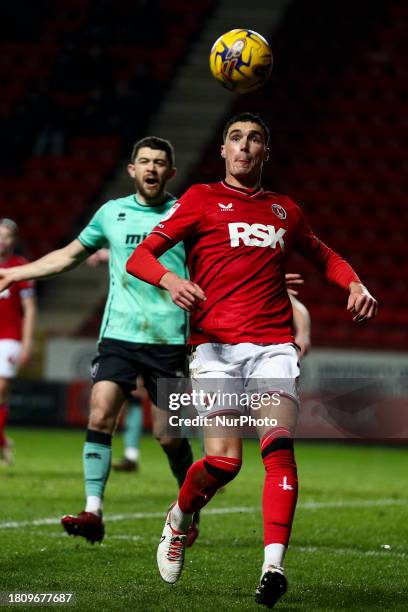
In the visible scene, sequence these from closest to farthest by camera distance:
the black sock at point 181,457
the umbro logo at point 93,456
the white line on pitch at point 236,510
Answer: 1. the umbro logo at point 93,456
2. the black sock at point 181,457
3. the white line on pitch at point 236,510

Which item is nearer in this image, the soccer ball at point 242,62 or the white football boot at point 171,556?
the white football boot at point 171,556

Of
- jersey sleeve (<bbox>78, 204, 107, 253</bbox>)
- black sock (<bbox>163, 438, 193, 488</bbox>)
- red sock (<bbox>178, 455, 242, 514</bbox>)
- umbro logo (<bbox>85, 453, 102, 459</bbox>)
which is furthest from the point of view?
black sock (<bbox>163, 438, 193, 488</bbox>)

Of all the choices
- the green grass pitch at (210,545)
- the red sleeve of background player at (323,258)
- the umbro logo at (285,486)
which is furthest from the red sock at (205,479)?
the red sleeve of background player at (323,258)

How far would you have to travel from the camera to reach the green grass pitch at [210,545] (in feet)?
16.0

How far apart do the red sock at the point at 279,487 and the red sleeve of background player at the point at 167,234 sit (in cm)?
87

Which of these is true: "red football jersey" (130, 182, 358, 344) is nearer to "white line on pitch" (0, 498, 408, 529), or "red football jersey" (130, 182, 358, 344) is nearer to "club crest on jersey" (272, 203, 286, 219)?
"club crest on jersey" (272, 203, 286, 219)

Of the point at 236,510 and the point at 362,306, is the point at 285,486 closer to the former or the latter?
the point at 362,306

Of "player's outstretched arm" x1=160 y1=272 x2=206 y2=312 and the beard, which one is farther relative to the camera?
the beard

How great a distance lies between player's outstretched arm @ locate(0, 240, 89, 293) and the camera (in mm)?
5871

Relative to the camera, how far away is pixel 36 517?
746 cm

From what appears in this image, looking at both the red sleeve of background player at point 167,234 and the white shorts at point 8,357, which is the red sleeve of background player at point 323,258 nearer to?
the red sleeve of background player at point 167,234

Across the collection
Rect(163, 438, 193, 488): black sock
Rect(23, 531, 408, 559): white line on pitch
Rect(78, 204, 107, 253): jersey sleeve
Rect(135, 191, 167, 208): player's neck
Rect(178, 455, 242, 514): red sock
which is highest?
Rect(135, 191, 167, 208): player's neck

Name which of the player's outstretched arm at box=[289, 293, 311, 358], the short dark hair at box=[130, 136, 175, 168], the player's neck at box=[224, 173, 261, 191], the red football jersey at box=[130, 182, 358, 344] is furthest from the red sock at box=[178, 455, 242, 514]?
the player's outstretched arm at box=[289, 293, 311, 358]

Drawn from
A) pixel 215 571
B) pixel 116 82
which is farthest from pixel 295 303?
pixel 116 82
